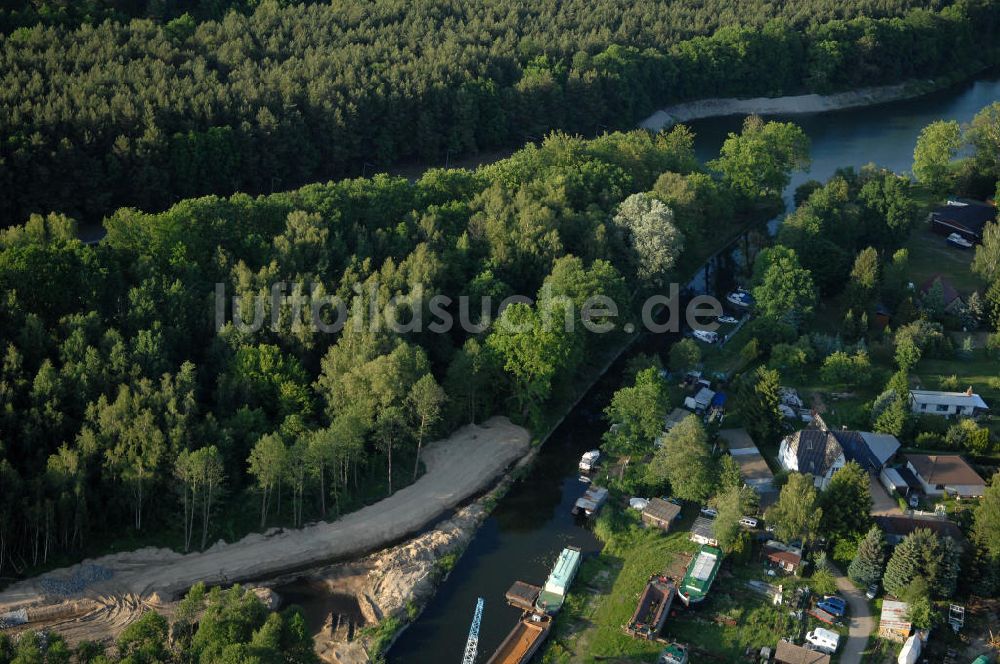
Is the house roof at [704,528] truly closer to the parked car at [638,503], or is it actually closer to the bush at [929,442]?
the parked car at [638,503]

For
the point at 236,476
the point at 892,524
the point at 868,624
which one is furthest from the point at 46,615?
the point at 892,524

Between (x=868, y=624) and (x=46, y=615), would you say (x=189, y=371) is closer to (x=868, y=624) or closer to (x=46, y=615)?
(x=46, y=615)

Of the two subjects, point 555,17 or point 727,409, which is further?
point 555,17

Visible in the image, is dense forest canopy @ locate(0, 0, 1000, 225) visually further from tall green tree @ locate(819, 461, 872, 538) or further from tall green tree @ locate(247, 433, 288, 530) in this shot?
tall green tree @ locate(819, 461, 872, 538)

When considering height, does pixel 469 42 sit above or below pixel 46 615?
above

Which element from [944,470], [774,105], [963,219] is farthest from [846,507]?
[774,105]

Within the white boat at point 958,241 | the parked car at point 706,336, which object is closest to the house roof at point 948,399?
the parked car at point 706,336

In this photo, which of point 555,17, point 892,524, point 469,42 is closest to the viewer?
point 892,524
